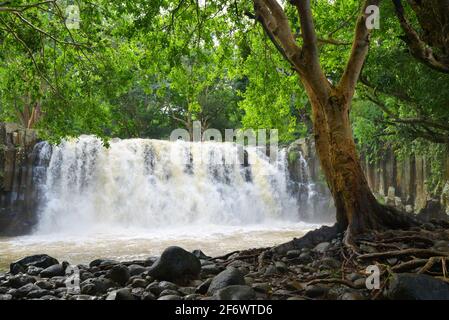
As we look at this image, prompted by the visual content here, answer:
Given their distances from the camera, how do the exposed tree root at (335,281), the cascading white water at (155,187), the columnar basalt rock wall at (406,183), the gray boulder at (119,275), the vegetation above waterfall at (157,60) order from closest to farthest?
the exposed tree root at (335,281) < the gray boulder at (119,275) < the vegetation above waterfall at (157,60) < the columnar basalt rock wall at (406,183) < the cascading white water at (155,187)

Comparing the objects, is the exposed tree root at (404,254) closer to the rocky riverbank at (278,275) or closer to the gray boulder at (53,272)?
the rocky riverbank at (278,275)

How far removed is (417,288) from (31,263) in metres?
6.96

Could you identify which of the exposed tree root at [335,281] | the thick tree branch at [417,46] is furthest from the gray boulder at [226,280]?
the thick tree branch at [417,46]

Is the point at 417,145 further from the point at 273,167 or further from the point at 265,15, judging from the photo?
the point at 265,15

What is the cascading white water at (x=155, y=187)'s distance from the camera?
19.1m

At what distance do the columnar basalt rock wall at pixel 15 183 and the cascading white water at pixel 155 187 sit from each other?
0.56 meters

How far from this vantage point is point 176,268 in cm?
622

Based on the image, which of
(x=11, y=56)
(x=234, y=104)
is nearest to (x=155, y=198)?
(x=11, y=56)

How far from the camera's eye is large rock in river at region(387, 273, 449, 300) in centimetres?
407

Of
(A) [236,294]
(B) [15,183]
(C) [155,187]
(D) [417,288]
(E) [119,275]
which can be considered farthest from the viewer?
(C) [155,187]

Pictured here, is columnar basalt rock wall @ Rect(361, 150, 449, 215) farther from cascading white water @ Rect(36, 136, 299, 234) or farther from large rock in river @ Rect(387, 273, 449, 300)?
large rock in river @ Rect(387, 273, 449, 300)

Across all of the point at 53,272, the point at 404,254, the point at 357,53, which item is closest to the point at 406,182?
the point at 357,53

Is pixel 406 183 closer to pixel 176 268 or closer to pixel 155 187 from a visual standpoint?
pixel 155 187

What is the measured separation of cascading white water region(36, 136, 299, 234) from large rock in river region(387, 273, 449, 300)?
15.5 m
